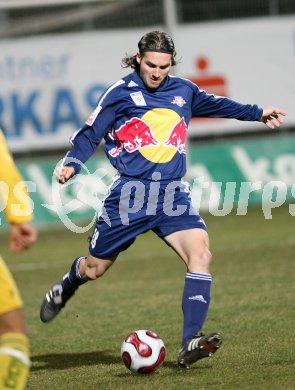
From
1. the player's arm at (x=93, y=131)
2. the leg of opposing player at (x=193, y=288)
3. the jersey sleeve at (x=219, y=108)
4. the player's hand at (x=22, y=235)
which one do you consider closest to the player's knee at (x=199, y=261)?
the leg of opposing player at (x=193, y=288)

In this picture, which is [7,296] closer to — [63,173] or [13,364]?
[13,364]

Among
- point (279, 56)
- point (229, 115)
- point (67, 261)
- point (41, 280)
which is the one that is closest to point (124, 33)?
point (279, 56)

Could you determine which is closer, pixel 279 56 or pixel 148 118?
pixel 148 118

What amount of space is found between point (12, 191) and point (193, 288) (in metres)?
2.01

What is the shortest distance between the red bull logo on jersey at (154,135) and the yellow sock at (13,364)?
2.38 meters

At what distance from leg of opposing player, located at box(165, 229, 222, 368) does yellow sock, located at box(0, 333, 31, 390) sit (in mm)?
1657

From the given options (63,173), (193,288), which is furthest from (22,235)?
(193,288)

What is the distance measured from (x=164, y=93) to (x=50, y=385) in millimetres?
2213

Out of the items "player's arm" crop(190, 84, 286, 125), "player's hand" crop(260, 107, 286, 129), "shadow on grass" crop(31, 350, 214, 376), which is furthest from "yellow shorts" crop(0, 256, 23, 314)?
"player's hand" crop(260, 107, 286, 129)

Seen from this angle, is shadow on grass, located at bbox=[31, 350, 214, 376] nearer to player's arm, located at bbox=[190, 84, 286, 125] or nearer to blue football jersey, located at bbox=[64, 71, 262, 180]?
blue football jersey, located at bbox=[64, 71, 262, 180]

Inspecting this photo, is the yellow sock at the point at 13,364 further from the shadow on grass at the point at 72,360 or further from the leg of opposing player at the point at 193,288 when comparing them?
the shadow on grass at the point at 72,360

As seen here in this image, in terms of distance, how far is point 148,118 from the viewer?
267 inches

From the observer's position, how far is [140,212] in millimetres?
6703

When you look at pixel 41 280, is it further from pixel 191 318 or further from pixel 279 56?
pixel 279 56
